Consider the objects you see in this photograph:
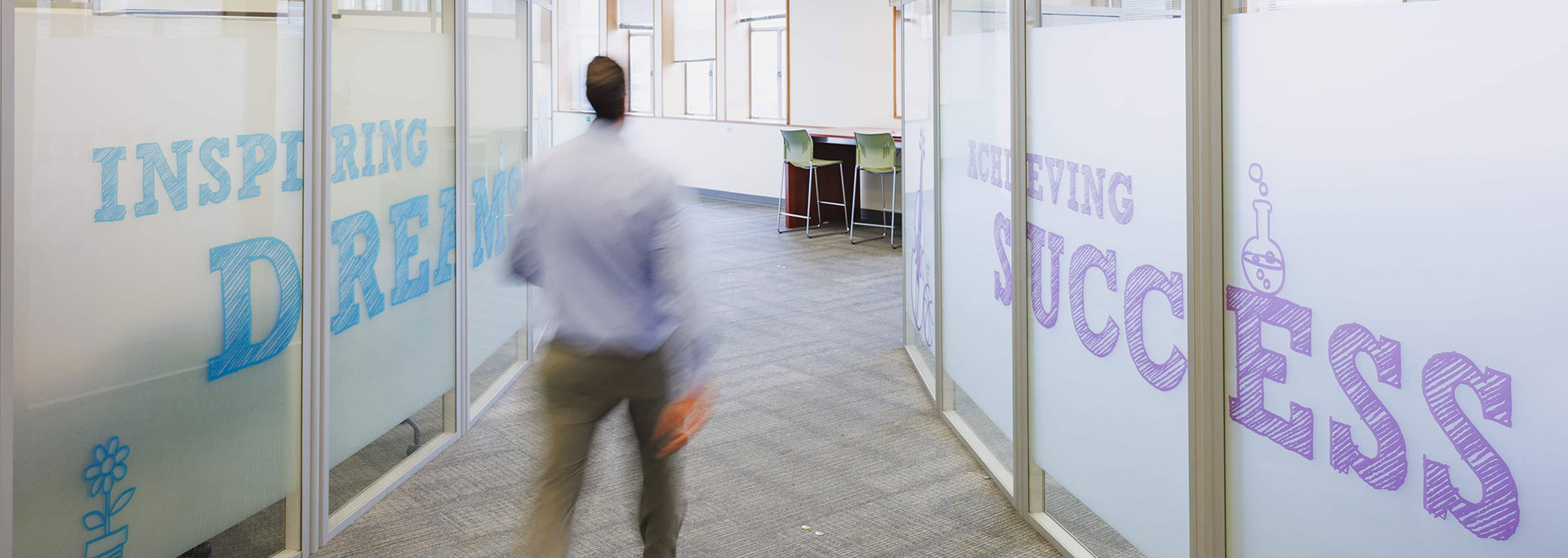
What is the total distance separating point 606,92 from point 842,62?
8454mm

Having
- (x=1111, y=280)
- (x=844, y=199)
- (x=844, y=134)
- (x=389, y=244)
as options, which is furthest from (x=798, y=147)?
(x=1111, y=280)

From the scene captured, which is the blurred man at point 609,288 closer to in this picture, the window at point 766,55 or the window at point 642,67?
the window at point 766,55

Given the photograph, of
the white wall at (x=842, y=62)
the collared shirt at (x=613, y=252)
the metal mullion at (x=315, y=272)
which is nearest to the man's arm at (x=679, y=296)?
the collared shirt at (x=613, y=252)

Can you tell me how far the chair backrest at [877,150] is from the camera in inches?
351

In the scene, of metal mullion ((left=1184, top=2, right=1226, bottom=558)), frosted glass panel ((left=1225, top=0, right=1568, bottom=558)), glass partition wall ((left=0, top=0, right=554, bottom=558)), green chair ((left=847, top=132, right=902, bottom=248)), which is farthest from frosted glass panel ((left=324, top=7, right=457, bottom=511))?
green chair ((left=847, top=132, right=902, bottom=248))

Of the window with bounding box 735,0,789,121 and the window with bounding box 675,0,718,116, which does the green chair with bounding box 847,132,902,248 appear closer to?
the window with bounding box 735,0,789,121

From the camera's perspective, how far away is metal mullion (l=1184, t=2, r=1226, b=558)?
2.09m

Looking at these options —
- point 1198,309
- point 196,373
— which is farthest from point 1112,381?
point 196,373

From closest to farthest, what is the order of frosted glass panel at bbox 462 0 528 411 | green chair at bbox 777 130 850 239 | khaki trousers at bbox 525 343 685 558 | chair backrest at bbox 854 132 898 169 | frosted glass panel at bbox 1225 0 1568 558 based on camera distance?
frosted glass panel at bbox 1225 0 1568 558 < khaki trousers at bbox 525 343 685 558 < frosted glass panel at bbox 462 0 528 411 < chair backrest at bbox 854 132 898 169 < green chair at bbox 777 130 850 239

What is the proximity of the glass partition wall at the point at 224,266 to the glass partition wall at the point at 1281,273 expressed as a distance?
1.83 m

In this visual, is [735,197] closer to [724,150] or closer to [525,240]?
[724,150]

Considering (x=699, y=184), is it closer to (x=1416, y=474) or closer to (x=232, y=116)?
(x=232, y=116)

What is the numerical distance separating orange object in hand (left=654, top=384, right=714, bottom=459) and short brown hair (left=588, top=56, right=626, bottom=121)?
61 cm

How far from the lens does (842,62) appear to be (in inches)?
418
